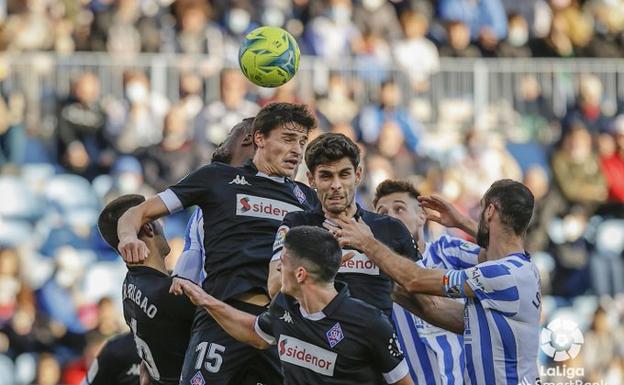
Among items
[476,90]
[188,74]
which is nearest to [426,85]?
[476,90]

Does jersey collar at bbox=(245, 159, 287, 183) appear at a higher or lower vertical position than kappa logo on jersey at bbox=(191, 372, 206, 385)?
higher

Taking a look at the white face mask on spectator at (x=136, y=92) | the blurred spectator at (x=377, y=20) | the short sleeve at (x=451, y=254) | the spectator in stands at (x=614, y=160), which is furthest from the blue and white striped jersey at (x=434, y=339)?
the blurred spectator at (x=377, y=20)

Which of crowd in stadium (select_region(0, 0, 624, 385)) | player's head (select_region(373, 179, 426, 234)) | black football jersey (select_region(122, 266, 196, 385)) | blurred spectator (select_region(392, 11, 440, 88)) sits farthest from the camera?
blurred spectator (select_region(392, 11, 440, 88))

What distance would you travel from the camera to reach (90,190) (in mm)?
18641

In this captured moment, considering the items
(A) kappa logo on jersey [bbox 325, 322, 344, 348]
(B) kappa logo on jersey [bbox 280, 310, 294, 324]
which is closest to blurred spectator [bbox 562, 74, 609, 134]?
(B) kappa logo on jersey [bbox 280, 310, 294, 324]

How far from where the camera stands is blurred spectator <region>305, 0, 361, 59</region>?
68.3 ft

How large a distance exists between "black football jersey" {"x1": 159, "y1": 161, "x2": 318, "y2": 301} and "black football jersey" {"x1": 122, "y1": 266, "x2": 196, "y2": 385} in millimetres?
353

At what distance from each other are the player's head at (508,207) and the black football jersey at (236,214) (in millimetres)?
1227

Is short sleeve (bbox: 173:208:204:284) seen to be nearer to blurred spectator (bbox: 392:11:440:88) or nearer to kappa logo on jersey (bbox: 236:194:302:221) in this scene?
kappa logo on jersey (bbox: 236:194:302:221)

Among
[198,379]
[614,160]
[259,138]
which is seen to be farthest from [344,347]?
[614,160]

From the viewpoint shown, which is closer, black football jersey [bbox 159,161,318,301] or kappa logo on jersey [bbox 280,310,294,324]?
kappa logo on jersey [bbox 280,310,294,324]

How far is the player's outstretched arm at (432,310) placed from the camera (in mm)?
8984

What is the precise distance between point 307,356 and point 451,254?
2548 millimetres

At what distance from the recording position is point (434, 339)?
34.3 ft
